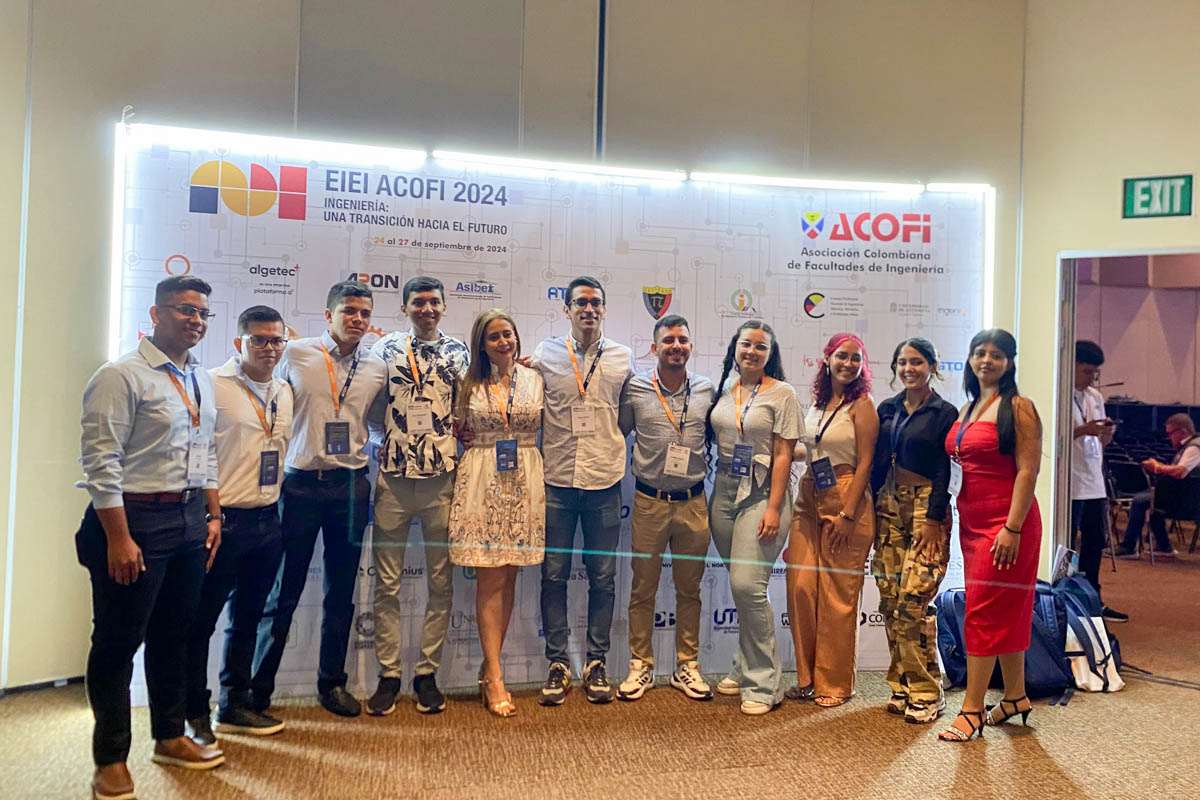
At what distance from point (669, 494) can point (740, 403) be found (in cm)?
53

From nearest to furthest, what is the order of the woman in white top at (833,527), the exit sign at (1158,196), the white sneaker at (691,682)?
the woman in white top at (833,527) → the white sneaker at (691,682) → the exit sign at (1158,196)

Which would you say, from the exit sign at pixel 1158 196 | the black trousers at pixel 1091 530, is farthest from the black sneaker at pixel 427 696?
the exit sign at pixel 1158 196

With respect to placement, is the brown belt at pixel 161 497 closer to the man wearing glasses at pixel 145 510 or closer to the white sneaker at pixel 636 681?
the man wearing glasses at pixel 145 510

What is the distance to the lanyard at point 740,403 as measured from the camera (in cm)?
368

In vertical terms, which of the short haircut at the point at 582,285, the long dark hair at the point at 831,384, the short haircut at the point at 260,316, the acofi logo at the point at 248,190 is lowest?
the long dark hair at the point at 831,384

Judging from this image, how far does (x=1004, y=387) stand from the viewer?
3373 mm

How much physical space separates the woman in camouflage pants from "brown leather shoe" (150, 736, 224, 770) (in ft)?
9.21

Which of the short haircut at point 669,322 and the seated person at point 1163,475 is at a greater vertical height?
the short haircut at point 669,322

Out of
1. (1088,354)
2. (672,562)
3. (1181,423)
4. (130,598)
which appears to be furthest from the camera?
(1181,423)

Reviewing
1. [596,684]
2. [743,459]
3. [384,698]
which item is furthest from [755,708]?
[384,698]

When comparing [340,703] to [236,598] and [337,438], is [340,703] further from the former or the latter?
[337,438]

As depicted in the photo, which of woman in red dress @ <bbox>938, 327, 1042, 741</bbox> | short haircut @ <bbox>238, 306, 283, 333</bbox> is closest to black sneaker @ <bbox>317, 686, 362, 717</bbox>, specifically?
short haircut @ <bbox>238, 306, 283, 333</bbox>

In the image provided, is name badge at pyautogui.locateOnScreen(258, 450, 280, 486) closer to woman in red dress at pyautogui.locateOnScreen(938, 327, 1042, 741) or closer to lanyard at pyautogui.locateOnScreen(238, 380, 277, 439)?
lanyard at pyautogui.locateOnScreen(238, 380, 277, 439)

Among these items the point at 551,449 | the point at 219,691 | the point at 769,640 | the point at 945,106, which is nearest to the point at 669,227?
the point at 551,449
